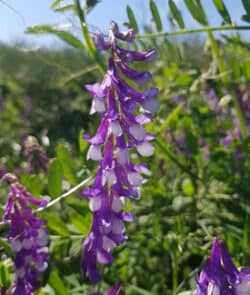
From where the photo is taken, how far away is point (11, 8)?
121 cm

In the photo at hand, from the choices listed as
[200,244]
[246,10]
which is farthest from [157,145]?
[246,10]

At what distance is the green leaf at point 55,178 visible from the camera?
102cm

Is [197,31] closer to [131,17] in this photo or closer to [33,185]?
[131,17]

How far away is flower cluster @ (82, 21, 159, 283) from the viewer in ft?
2.57

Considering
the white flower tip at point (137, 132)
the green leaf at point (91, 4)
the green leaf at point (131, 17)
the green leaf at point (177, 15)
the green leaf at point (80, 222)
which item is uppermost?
the green leaf at point (91, 4)

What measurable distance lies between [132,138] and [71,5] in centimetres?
43

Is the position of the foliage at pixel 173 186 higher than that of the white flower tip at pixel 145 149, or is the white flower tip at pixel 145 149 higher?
the white flower tip at pixel 145 149

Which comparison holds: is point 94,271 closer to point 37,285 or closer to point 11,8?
point 37,285

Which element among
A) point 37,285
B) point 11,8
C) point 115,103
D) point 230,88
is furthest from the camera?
point 230,88

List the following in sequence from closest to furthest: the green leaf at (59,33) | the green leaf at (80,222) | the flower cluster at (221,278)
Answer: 1. the flower cluster at (221,278)
2. the green leaf at (80,222)
3. the green leaf at (59,33)

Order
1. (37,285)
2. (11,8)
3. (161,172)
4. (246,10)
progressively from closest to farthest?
(37,285), (246,10), (11,8), (161,172)

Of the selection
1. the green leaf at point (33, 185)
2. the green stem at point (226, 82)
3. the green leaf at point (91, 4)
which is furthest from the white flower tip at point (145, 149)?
the green stem at point (226, 82)

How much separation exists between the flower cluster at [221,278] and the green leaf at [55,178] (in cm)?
38

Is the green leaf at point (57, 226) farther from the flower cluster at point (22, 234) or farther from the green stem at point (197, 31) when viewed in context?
the green stem at point (197, 31)
